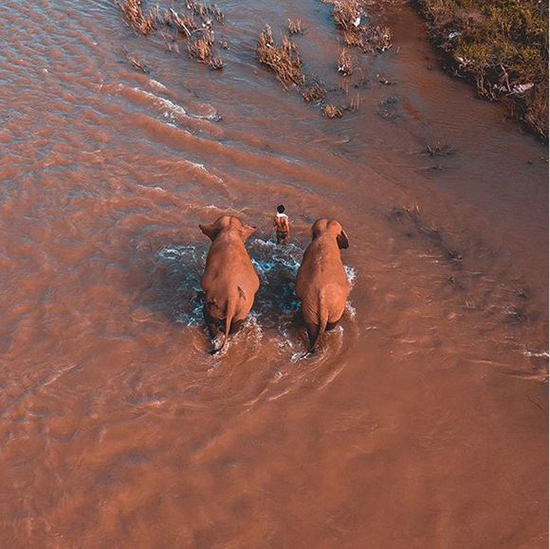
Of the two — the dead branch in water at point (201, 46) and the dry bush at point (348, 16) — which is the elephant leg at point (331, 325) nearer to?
the dead branch in water at point (201, 46)

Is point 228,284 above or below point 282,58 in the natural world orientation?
below

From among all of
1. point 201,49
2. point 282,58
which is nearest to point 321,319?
point 282,58

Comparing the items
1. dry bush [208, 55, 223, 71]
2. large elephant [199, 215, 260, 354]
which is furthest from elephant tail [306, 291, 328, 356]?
dry bush [208, 55, 223, 71]

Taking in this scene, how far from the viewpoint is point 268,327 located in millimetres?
7355

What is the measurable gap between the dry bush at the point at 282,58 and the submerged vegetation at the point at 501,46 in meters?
3.68

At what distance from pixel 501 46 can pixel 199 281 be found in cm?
936

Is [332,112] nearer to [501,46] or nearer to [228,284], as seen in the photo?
[501,46]

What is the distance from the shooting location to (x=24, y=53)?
1370 centimetres

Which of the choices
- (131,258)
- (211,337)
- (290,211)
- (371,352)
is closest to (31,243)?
(131,258)

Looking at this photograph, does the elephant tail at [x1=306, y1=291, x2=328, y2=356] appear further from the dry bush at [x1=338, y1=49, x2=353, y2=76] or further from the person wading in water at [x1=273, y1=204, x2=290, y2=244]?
the dry bush at [x1=338, y1=49, x2=353, y2=76]

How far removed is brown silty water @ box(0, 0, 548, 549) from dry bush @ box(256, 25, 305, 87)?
49 centimetres

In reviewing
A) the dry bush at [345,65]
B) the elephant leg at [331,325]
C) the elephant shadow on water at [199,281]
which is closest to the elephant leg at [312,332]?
the elephant leg at [331,325]

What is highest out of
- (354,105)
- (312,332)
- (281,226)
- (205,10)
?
(205,10)

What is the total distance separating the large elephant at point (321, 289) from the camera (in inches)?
254
